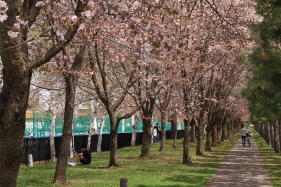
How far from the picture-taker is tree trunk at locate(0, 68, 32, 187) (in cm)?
799

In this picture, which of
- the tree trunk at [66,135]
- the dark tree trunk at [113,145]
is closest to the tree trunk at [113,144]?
the dark tree trunk at [113,145]

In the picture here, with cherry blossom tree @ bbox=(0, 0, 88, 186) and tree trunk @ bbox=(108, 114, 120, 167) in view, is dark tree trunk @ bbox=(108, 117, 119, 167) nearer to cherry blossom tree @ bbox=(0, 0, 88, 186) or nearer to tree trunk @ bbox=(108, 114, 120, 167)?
tree trunk @ bbox=(108, 114, 120, 167)

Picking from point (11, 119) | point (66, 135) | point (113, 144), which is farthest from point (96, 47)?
point (11, 119)

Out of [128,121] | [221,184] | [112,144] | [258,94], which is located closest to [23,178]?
[112,144]

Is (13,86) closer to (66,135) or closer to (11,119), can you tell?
(11,119)

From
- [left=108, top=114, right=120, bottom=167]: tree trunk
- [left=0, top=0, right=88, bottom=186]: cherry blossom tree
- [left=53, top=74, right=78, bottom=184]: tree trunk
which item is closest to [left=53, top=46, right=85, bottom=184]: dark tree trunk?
[left=53, top=74, right=78, bottom=184]: tree trunk

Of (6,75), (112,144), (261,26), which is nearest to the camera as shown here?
(6,75)

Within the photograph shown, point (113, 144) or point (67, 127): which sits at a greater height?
point (67, 127)

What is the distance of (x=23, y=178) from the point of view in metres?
17.0

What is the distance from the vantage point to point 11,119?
7.99 m

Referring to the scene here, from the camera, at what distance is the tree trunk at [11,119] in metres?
7.99

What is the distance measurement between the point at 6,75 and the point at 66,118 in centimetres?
807

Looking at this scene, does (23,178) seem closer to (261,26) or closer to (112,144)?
(112,144)

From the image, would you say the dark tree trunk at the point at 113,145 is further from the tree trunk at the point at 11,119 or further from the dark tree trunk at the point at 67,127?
the tree trunk at the point at 11,119
